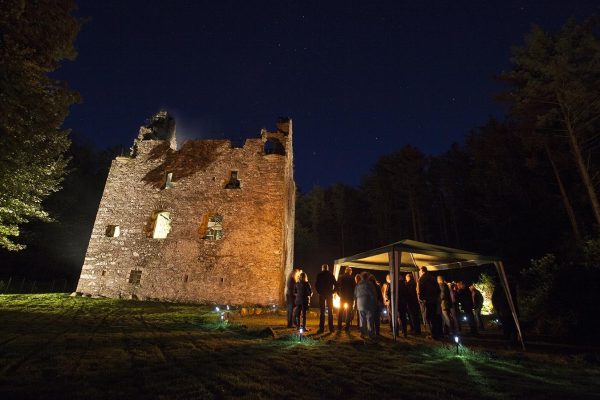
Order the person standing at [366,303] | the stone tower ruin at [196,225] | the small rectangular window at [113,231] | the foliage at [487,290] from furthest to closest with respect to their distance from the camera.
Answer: the small rectangular window at [113,231] → the foliage at [487,290] → the stone tower ruin at [196,225] → the person standing at [366,303]

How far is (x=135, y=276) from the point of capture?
12.5 m

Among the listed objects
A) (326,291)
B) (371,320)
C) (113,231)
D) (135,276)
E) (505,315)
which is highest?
(113,231)

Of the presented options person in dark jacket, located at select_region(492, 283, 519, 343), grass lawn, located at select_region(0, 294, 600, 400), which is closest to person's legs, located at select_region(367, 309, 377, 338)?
grass lawn, located at select_region(0, 294, 600, 400)

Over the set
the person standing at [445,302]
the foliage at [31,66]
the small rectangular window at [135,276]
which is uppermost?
the foliage at [31,66]

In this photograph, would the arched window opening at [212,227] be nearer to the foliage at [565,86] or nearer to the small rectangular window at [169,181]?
the small rectangular window at [169,181]

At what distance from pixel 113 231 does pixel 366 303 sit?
12.2m

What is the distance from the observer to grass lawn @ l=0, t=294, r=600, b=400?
116 inches

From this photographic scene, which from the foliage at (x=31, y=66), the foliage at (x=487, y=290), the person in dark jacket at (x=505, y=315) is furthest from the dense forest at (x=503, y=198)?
the foliage at (x=31, y=66)

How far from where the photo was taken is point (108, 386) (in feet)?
9.53

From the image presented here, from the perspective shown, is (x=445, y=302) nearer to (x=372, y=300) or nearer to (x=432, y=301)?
(x=432, y=301)

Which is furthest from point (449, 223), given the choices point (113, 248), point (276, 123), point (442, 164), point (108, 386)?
point (108, 386)

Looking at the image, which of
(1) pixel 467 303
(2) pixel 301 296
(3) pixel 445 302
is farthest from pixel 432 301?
(2) pixel 301 296

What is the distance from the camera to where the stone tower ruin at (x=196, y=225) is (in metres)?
12.0

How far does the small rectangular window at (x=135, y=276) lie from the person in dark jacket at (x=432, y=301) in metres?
11.1
